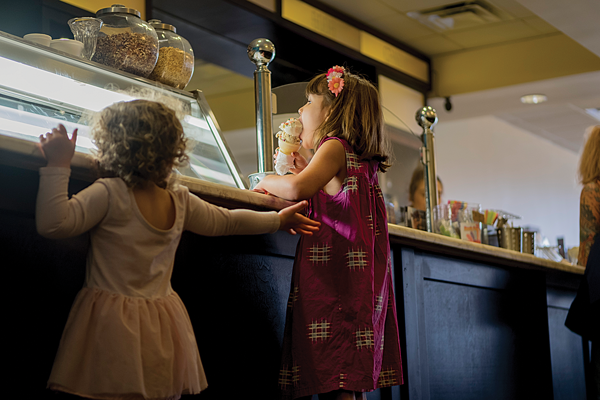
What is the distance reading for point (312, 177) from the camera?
1657 mm

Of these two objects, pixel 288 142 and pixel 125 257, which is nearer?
pixel 125 257

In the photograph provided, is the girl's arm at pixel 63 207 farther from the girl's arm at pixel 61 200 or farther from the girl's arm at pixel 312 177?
the girl's arm at pixel 312 177

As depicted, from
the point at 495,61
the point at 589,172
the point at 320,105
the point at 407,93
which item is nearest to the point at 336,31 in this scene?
the point at 407,93

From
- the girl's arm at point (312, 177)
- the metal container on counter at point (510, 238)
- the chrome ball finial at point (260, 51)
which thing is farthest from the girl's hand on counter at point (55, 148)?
the metal container on counter at point (510, 238)

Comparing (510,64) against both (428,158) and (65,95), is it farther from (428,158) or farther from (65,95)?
(65,95)

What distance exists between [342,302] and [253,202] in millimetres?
329

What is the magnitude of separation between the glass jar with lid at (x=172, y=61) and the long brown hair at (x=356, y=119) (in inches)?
18.1

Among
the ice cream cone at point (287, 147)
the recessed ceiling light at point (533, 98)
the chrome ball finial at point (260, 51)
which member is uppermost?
the recessed ceiling light at point (533, 98)

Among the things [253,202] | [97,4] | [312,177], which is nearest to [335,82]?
[312,177]

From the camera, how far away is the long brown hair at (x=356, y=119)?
1.78 meters

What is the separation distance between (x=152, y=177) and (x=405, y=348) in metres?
1.24

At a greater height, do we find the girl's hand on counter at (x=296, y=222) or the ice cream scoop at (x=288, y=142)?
the ice cream scoop at (x=288, y=142)

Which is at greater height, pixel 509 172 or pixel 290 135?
pixel 509 172

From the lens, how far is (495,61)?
19.4 feet
